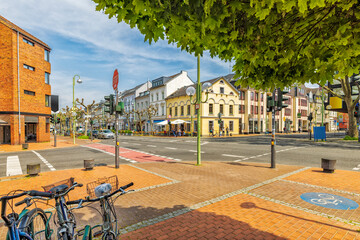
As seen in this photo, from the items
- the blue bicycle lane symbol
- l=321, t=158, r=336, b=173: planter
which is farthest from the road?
the blue bicycle lane symbol

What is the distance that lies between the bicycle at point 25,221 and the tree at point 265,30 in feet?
8.21

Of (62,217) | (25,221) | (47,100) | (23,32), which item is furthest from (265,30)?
(47,100)

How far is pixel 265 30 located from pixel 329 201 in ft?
15.2

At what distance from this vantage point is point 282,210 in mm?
4527

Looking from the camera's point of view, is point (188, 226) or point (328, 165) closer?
point (188, 226)

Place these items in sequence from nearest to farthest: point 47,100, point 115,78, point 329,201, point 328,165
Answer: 1. point 329,201
2. point 328,165
3. point 115,78
4. point 47,100

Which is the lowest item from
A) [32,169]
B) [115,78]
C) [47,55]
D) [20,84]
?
[32,169]

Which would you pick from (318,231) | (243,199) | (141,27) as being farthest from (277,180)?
(141,27)

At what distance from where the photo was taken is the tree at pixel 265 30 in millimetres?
2516

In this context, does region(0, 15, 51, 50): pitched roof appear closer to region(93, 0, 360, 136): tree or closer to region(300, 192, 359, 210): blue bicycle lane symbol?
region(93, 0, 360, 136): tree

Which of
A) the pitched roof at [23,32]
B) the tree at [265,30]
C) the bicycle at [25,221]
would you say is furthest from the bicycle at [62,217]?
the pitched roof at [23,32]

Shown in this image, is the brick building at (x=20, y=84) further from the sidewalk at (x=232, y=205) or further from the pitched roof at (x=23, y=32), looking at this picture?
the sidewalk at (x=232, y=205)

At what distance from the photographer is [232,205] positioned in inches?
191

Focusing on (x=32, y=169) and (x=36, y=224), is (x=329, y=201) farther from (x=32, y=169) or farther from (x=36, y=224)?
(x=32, y=169)
